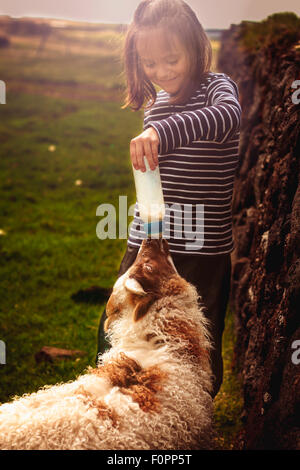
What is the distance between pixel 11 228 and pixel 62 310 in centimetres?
275

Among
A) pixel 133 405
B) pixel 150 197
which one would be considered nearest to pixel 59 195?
pixel 150 197

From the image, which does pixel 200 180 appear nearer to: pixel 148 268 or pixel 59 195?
pixel 148 268

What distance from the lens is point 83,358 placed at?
4.56 meters

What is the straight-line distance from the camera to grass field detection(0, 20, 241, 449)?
186 inches

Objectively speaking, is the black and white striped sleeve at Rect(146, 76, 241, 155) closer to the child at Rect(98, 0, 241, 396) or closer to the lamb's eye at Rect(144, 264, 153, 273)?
the child at Rect(98, 0, 241, 396)

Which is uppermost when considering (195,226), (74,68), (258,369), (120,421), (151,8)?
(74,68)

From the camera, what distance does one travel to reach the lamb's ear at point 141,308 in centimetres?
274

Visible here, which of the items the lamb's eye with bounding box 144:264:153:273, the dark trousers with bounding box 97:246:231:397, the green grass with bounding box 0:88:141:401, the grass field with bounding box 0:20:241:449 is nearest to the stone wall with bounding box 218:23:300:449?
the dark trousers with bounding box 97:246:231:397

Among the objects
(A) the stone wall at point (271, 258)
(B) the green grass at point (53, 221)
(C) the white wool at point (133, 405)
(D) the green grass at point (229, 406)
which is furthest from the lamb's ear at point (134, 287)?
(B) the green grass at point (53, 221)

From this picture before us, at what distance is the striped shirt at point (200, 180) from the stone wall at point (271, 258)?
43cm

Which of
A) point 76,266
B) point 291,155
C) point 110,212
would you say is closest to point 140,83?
point 291,155

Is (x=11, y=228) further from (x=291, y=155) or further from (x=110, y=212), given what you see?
(x=291, y=155)

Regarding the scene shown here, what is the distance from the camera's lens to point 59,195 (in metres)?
9.17

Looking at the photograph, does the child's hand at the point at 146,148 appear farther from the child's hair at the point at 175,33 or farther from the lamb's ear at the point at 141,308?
the lamb's ear at the point at 141,308
